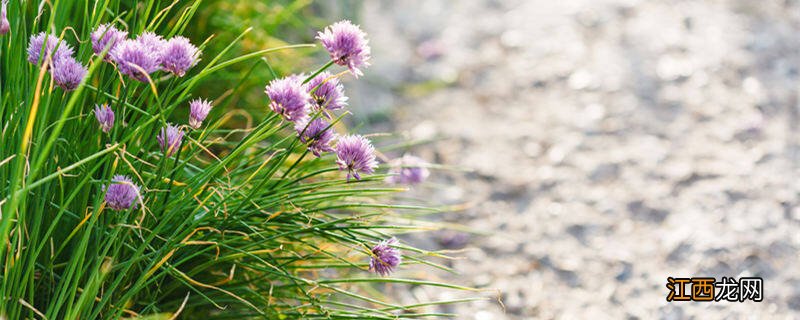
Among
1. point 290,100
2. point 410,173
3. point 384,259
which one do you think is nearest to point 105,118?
point 290,100

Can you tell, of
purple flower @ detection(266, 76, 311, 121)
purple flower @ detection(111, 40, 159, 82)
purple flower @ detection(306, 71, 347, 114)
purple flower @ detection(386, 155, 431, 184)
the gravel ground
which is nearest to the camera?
purple flower @ detection(111, 40, 159, 82)

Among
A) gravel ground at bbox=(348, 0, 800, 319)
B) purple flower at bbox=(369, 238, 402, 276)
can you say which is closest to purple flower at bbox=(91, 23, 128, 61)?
purple flower at bbox=(369, 238, 402, 276)

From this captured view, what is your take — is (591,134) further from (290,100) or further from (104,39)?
(104,39)

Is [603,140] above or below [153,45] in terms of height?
above

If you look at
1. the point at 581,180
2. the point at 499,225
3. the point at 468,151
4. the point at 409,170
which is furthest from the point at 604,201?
the point at 409,170

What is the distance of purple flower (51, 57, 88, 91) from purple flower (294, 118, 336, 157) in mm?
384

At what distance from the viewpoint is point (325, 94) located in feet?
5.00

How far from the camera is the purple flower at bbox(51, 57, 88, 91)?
4.39 feet

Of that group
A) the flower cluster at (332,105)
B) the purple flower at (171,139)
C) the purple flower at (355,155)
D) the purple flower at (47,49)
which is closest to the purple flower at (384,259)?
the flower cluster at (332,105)

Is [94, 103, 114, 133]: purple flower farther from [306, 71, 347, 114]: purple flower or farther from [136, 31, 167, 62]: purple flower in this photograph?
[306, 71, 347, 114]: purple flower

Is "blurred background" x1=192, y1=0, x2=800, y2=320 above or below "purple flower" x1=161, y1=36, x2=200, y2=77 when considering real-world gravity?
above

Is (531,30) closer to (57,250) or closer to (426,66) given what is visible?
(426,66)

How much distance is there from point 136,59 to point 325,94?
14.2 inches

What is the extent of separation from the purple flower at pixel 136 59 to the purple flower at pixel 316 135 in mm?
305
